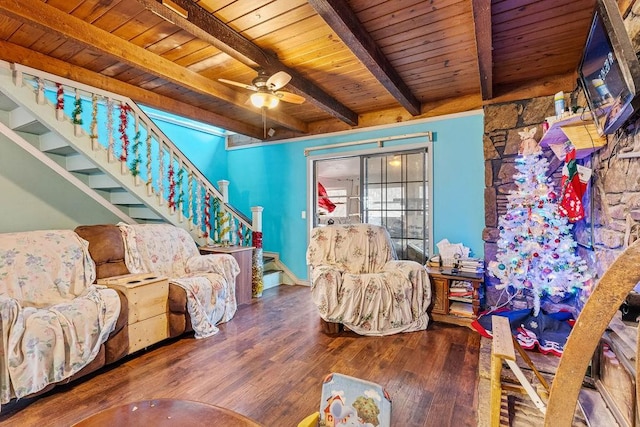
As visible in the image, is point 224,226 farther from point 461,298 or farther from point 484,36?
point 484,36

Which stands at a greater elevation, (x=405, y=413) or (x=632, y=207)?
(x=632, y=207)

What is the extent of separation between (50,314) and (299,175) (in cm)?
340

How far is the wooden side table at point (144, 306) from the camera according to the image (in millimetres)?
2430

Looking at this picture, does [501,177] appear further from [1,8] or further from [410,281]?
[1,8]

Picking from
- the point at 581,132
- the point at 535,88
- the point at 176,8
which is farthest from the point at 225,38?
the point at 535,88

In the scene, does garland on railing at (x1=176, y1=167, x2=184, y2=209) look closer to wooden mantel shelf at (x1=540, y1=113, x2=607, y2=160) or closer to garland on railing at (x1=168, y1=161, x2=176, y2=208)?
garland on railing at (x1=168, y1=161, x2=176, y2=208)

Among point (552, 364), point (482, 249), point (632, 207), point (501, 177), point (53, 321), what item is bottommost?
point (552, 364)

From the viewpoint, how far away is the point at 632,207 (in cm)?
151

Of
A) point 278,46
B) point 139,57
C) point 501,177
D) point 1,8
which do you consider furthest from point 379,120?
point 1,8

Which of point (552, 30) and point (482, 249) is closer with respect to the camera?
point (552, 30)

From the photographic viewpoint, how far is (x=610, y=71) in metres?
1.46

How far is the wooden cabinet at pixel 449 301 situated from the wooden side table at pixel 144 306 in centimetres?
259

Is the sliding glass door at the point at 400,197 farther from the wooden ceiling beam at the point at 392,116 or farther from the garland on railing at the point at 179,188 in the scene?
the garland on railing at the point at 179,188

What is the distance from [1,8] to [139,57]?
83 cm
